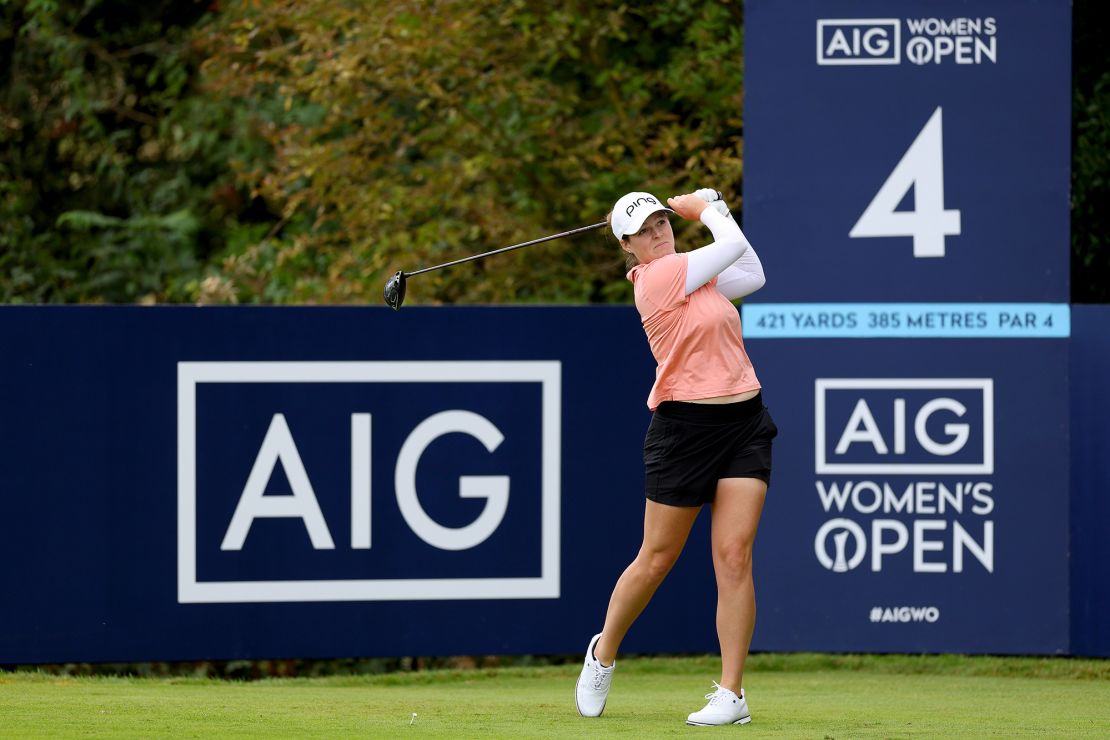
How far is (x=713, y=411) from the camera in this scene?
5.13 metres

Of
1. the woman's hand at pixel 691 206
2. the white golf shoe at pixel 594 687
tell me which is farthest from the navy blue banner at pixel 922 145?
the white golf shoe at pixel 594 687

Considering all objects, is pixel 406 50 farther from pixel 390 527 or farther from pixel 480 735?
pixel 480 735

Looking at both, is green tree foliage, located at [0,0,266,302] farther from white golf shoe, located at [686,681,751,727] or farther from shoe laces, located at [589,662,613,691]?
white golf shoe, located at [686,681,751,727]

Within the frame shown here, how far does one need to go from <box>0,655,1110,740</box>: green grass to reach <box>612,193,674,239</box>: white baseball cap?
1565mm

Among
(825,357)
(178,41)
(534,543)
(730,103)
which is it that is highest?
(178,41)

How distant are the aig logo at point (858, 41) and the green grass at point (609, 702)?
265 cm

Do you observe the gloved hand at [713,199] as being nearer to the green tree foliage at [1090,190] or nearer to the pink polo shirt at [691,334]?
the pink polo shirt at [691,334]

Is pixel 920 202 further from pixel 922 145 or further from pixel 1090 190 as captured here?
pixel 1090 190

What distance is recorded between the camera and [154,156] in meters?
14.9

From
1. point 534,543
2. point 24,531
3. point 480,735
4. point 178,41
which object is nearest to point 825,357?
point 534,543

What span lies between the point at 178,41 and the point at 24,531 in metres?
8.57

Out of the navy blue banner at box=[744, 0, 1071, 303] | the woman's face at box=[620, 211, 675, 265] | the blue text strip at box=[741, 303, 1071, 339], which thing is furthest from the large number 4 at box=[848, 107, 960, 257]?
the woman's face at box=[620, 211, 675, 265]

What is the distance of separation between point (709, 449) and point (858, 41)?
2.56 metres

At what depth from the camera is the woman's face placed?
520 cm
